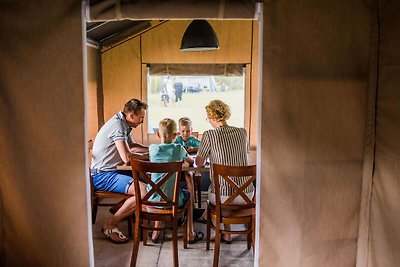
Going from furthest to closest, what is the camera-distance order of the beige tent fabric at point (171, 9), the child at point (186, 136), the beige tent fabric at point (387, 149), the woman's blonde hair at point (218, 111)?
the child at point (186, 136) < the woman's blonde hair at point (218, 111) < the beige tent fabric at point (171, 9) < the beige tent fabric at point (387, 149)

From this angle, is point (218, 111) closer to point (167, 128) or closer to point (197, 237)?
point (167, 128)

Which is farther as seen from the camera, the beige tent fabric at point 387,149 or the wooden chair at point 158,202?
the wooden chair at point 158,202

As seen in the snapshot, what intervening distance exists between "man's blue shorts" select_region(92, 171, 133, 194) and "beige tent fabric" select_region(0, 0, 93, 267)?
1.02 metres

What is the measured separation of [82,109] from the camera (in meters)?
2.35

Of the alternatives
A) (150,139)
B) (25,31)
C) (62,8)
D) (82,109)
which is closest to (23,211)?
(82,109)

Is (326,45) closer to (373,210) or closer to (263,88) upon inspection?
(263,88)

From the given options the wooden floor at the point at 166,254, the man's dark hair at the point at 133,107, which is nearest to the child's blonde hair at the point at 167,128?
the man's dark hair at the point at 133,107

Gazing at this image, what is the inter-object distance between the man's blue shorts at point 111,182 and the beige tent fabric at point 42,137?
1.02m

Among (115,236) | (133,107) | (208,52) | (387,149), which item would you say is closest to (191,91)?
(208,52)

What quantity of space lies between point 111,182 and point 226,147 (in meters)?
1.04

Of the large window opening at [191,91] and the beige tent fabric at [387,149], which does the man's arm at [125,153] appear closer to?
the beige tent fabric at [387,149]

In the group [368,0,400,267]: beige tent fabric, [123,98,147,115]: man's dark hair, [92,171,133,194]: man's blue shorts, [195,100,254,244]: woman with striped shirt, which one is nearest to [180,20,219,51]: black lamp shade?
[123,98,147,115]: man's dark hair

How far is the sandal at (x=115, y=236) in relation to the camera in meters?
3.49

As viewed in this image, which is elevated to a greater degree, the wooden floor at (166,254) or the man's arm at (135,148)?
the man's arm at (135,148)
